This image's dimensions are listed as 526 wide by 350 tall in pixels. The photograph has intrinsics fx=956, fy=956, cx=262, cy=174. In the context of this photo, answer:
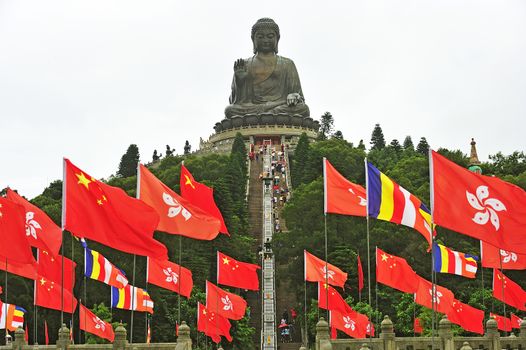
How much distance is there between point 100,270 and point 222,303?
497 cm

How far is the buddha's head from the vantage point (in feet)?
278

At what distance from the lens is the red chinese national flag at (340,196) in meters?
25.0

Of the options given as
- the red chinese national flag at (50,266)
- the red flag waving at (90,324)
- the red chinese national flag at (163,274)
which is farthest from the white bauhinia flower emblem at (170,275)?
the red chinese national flag at (50,266)

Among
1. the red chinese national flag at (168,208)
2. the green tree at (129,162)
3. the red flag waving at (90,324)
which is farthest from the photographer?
the green tree at (129,162)

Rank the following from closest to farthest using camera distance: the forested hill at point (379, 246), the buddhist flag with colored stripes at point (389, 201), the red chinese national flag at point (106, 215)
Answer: the red chinese national flag at point (106, 215) → the buddhist flag with colored stripes at point (389, 201) → the forested hill at point (379, 246)

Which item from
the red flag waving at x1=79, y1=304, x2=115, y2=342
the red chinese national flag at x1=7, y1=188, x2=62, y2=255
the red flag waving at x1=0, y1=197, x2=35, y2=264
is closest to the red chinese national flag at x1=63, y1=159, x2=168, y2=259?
the red flag waving at x1=0, y1=197, x2=35, y2=264

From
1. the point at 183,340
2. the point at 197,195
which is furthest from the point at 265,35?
the point at 183,340

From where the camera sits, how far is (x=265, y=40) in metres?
84.8

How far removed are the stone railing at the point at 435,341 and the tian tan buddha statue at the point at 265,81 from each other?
6056 centimetres

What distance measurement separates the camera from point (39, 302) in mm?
27406

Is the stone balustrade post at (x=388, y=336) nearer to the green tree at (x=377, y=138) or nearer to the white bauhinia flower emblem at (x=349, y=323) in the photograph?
the white bauhinia flower emblem at (x=349, y=323)

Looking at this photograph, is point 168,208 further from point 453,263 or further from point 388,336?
point 453,263

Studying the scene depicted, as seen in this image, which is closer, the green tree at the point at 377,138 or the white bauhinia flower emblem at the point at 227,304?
the white bauhinia flower emblem at the point at 227,304

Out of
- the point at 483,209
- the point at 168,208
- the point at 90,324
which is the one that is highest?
the point at 168,208
